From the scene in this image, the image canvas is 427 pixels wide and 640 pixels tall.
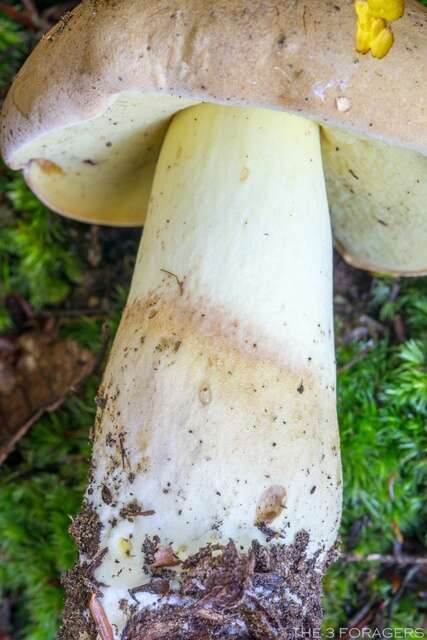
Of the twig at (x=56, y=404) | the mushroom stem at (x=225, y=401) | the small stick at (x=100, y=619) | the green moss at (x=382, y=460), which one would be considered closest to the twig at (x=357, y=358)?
the green moss at (x=382, y=460)

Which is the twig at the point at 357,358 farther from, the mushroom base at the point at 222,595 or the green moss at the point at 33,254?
the green moss at the point at 33,254

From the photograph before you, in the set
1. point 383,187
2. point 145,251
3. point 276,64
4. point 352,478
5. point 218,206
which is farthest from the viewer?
point 352,478

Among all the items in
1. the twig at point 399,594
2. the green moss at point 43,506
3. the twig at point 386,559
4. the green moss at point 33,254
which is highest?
the green moss at point 33,254

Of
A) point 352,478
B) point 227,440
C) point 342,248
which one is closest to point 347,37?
point 227,440

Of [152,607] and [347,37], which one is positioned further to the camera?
[152,607]

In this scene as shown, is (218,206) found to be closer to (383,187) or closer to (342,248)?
(383,187)

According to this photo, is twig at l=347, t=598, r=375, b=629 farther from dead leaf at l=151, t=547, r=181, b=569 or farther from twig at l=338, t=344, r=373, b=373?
dead leaf at l=151, t=547, r=181, b=569

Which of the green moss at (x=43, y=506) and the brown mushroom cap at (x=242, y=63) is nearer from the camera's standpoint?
the brown mushroom cap at (x=242, y=63)
